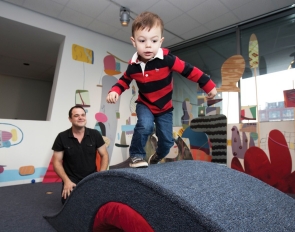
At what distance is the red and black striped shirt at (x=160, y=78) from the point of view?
3.38 feet

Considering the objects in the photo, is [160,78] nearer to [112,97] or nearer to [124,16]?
[112,97]

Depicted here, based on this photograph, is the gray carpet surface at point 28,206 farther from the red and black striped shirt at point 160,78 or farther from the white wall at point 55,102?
the red and black striped shirt at point 160,78

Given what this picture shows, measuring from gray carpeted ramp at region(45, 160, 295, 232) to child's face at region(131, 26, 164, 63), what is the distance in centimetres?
54

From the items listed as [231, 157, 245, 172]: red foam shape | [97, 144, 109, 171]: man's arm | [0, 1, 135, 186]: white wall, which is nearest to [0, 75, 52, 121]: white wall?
[0, 1, 135, 186]: white wall

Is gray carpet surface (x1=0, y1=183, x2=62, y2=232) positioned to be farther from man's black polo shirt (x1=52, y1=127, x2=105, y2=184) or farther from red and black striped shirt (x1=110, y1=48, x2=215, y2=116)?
red and black striped shirt (x1=110, y1=48, x2=215, y2=116)

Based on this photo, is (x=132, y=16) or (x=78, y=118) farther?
(x=132, y=16)

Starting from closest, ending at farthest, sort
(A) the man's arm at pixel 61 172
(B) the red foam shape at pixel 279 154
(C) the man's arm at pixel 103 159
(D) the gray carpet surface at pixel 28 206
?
(D) the gray carpet surface at pixel 28 206 < (A) the man's arm at pixel 61 172 < (C) the man's arm at pixel 103 159 < (B) the red foam shape at pixel 279 154

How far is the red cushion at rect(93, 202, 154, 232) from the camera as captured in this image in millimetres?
685

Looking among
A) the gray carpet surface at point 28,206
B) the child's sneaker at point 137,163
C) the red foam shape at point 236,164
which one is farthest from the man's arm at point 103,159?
the red foam shape at point 236,164

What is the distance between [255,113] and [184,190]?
2.34 m

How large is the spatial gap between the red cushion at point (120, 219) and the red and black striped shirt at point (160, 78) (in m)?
0.52

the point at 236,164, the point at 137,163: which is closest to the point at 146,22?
the point at 137,163

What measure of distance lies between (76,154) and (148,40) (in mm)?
1295

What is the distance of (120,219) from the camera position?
2.48 ft
